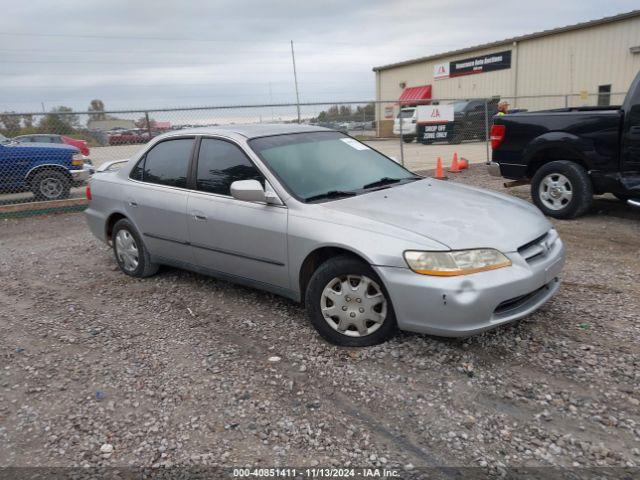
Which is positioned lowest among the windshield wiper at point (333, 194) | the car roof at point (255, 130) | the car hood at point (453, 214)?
the car hood at point (453, 214)

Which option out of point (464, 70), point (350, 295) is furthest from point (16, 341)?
point (464, 70)

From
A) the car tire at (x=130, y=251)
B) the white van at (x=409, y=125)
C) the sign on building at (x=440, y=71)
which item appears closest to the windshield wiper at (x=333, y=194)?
the car tire at (x=130, y=251)

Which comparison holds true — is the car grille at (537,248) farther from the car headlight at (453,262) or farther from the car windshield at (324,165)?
the car windshield at (324,165)

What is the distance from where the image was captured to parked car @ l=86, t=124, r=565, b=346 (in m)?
3.21

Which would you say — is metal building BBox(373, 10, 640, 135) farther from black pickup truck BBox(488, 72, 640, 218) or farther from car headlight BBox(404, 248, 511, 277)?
car headlight BBox(404, 248, 511, 277)

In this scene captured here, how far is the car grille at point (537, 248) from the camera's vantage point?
3414 mm

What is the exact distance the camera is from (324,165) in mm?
4289

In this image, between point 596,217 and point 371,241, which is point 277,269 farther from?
point 596,217

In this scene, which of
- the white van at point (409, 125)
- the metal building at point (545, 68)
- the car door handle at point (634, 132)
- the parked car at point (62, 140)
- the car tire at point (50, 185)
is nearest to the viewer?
the car door handle at point (634, 132)

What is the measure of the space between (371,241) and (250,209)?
1.13 meters

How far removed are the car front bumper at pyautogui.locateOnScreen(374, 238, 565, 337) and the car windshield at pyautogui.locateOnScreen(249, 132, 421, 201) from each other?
3.36ft

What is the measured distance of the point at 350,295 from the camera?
11.5 ft

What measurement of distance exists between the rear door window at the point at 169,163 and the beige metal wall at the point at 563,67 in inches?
716

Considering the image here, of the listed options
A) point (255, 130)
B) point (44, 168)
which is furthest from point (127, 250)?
point (44, 168)
